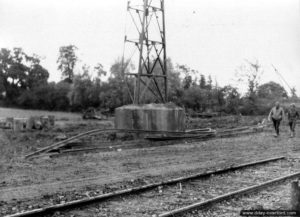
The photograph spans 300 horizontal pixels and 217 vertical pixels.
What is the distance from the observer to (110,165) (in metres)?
11.2

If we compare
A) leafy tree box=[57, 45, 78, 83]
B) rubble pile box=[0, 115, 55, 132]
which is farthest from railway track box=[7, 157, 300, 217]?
leafy tree box=[57, 45, 78, 83]

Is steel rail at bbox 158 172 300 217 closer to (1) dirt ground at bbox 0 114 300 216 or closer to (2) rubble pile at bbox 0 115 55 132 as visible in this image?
(1) dirt ground at bbox 0 114 300 216

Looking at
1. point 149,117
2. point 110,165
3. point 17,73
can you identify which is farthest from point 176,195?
point 17,73

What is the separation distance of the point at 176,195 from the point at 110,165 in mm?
3833

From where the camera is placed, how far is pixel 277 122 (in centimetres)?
1969

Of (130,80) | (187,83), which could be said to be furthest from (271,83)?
(130,80)

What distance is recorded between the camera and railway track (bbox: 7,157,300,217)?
21.2 feet

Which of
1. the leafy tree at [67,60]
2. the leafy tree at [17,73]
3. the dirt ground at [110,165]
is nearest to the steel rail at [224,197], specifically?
the dirt ground at [110,165]

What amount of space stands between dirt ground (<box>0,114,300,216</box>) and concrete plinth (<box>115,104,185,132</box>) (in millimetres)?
2261

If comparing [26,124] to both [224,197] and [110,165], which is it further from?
[224,197]

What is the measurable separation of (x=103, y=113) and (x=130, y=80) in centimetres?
631

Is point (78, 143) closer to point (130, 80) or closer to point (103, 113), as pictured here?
point (103, 113)

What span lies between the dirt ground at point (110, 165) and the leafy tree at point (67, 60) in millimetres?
61456

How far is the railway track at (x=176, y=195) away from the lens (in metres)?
6.46
